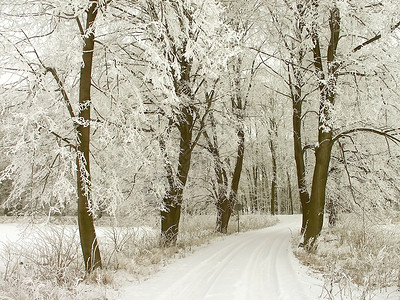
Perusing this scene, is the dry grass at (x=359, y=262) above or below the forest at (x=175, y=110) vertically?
below

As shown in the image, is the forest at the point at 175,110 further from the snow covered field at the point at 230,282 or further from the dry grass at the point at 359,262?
the snow covered field at the point at 230,282

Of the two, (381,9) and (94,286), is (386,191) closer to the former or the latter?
(381,9)

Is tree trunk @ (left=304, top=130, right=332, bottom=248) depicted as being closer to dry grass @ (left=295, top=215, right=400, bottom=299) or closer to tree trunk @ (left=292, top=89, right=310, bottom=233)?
dry grass @ (left=295, top=215, right=400, bottom=299)

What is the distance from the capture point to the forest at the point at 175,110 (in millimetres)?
5477

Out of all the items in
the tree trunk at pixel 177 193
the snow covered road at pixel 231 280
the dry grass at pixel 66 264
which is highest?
the tree trunk at pixel 177 193

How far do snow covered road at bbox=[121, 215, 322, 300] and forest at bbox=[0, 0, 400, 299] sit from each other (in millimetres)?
865

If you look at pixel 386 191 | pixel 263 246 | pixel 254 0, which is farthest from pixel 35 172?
pixel 386 191

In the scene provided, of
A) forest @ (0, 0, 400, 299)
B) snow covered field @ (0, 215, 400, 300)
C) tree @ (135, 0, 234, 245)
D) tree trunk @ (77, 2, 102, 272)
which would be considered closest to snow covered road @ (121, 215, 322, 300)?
snow covered field @ (0, 215, 400, 300)

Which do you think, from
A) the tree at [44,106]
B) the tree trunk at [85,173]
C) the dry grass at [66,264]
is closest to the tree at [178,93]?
the dry grass at [66,264]

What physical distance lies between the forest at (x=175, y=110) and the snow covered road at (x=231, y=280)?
865mm

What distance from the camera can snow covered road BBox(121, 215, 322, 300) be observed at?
15.6 ft

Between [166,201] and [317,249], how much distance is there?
4558 mm

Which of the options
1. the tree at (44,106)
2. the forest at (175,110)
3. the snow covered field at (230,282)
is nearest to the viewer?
the snow covered field at (230,282)

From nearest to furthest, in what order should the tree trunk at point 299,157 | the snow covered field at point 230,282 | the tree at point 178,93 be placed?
the snow covered field at point 230,282 → the tree at point 178,93 → the tree trunk at point 299,157
